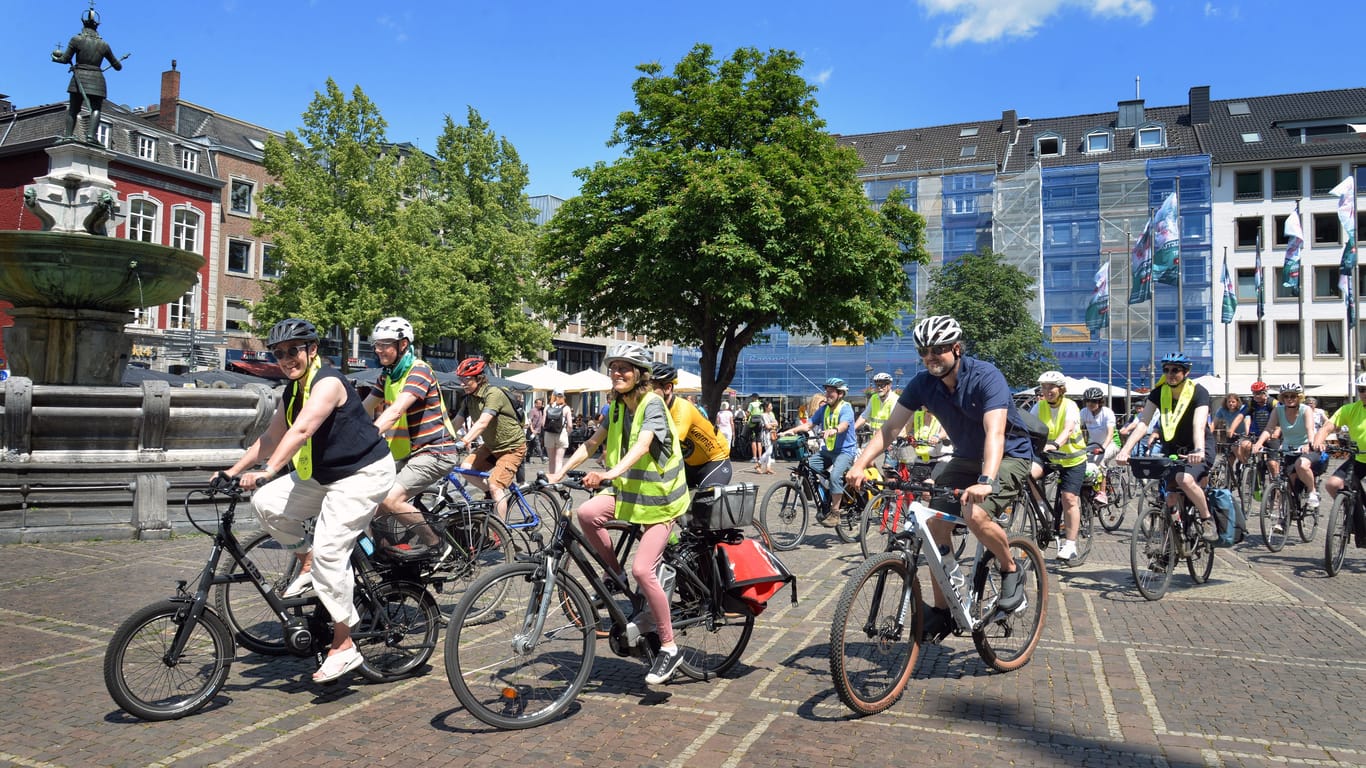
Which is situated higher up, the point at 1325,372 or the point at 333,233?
the point at 333,233

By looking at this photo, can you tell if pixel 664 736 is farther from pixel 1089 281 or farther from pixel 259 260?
pixel 1089 281

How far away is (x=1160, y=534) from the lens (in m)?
7.90

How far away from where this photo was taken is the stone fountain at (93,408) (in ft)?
33.0

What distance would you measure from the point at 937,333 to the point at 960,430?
0.59m

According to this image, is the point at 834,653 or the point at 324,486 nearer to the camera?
the point at 834,653

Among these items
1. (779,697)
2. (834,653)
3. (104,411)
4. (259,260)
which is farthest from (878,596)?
(259,260)

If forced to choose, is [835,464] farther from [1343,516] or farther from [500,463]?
[1343,516]

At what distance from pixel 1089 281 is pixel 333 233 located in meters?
36.2

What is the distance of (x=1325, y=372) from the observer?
4891 centimetres

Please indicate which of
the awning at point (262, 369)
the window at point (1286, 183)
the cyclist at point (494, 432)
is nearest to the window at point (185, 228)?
the awning at point (262, 369)

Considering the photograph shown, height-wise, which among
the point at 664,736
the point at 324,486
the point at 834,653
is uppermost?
the point at 324,486

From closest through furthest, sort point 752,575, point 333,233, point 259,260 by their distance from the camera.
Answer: point 752,575
point 333,233
point 259,260

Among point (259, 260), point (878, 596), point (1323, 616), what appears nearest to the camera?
point (878, 596)

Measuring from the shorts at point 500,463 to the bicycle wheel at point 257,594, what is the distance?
2.28m
